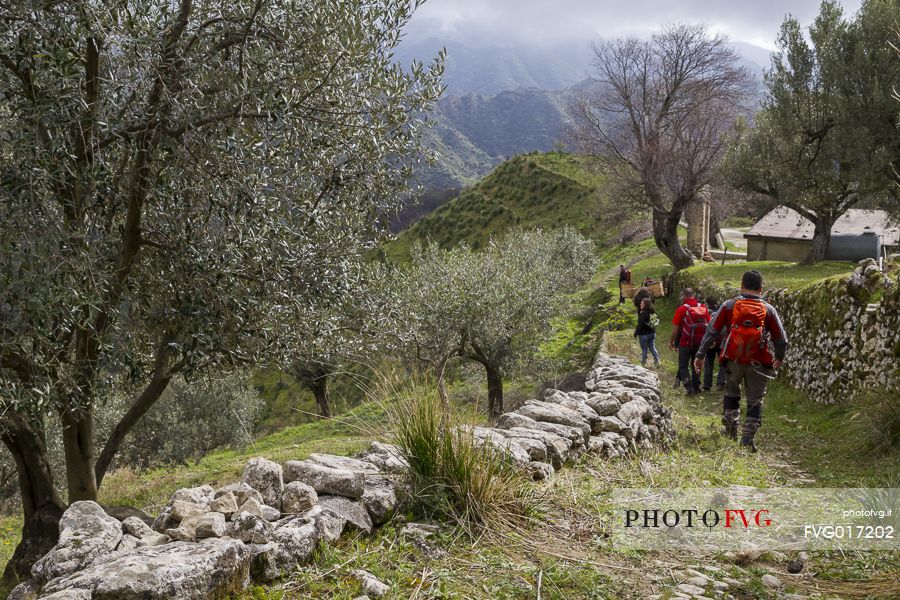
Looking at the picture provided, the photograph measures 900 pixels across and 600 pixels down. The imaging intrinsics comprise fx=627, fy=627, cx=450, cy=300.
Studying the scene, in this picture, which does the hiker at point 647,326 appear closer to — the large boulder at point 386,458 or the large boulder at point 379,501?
the large boulder at point 386,458

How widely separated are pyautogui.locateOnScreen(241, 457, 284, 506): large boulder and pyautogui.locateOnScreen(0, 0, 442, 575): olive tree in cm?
207

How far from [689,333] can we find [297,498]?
35.9ft

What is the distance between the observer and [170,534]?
4.23 m

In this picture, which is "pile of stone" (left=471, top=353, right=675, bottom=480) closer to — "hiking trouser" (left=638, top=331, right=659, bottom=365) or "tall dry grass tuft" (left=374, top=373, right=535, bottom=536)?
"tall dry grass tuft" (left=374, top=373, right=535, bottom=536)

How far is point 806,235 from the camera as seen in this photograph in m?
35.3

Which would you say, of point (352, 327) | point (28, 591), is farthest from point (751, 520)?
point (352, 327)

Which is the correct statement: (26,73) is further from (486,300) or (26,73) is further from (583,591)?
(486,300)

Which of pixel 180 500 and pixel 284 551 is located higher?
pixel 180 500

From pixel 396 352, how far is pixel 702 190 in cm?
2490

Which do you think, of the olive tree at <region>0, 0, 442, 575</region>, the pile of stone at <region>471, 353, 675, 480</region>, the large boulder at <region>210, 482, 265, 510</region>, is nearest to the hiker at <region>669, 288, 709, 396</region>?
the pile of stone at <region>471, 353, 675, 480</region>

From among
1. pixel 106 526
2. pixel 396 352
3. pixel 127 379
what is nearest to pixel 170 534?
pixel 106 526

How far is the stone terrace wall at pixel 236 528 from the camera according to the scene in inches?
138

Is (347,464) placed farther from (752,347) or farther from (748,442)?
(748,442)

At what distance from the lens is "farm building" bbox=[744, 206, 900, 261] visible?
29.4 meters
